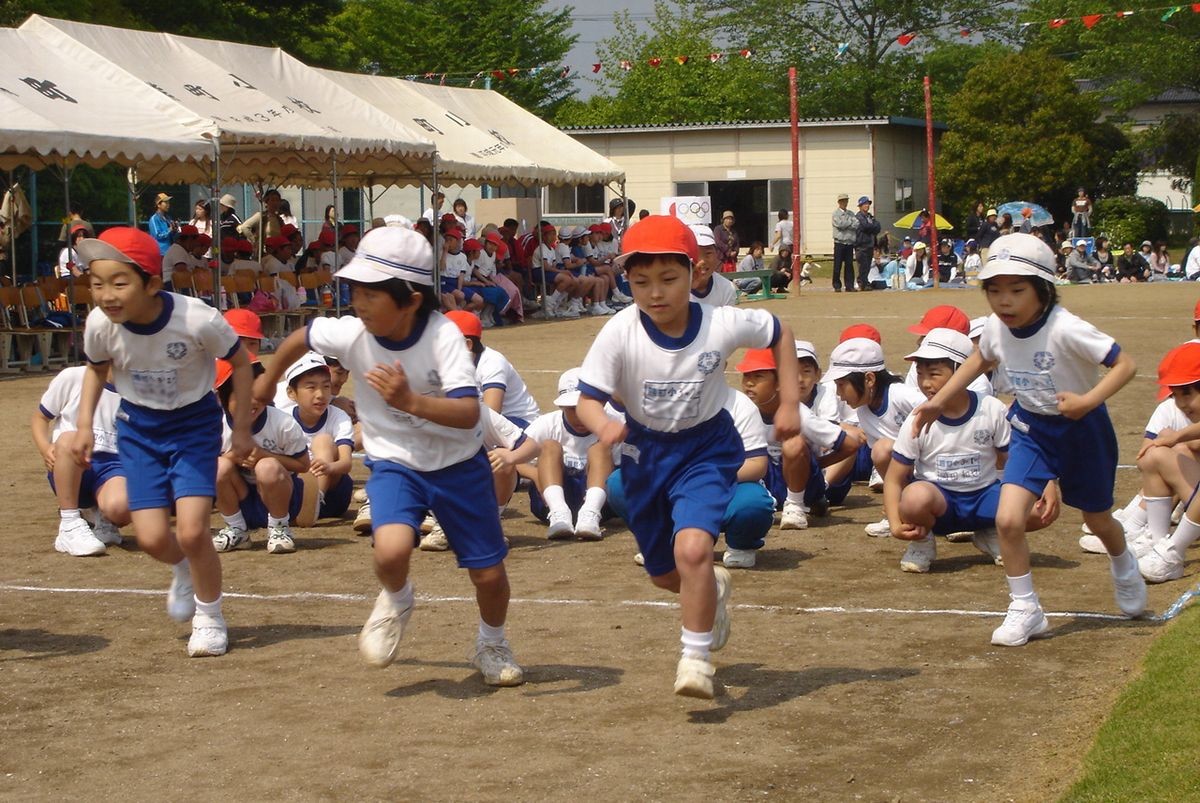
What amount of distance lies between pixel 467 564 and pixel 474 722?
2.25 feet

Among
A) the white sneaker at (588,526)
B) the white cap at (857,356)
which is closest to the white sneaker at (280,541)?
the white sneaker at (588,526)

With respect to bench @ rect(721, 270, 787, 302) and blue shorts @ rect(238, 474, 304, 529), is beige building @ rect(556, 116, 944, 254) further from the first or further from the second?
blue shorts @ rect(238, 474, 304, 529)

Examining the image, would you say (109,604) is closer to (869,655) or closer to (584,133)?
(869,655)

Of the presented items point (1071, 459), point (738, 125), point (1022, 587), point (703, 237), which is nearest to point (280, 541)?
point (703, 237)

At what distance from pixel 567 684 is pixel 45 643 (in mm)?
2484

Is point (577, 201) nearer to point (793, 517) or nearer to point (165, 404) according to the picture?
point (793, 517)

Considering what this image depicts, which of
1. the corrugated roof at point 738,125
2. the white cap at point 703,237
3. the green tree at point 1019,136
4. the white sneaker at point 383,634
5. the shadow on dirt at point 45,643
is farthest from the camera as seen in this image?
the green tree at point 1019,136

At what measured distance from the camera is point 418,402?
18.5ft

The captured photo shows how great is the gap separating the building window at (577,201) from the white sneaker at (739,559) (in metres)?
44.5

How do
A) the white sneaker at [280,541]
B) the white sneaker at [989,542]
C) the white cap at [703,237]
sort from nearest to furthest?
the white sneaker at [989,542] → the white cap at [703,237] → the white sneaker at [280,541]

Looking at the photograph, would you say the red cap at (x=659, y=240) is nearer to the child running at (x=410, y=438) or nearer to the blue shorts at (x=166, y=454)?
the child running at (x=410, y=438)

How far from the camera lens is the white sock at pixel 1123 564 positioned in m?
6.83

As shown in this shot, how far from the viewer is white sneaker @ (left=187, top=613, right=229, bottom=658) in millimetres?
6633

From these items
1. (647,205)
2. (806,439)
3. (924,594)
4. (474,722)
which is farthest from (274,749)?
(647,205)
